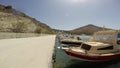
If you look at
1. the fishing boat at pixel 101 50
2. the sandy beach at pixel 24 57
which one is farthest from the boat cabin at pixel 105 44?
the sandy beach at pixel 24 57

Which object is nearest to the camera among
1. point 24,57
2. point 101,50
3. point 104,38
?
point 24,57

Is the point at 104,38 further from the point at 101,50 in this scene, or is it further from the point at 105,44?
the point at 101,50

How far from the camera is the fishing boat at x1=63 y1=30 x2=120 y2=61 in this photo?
9.59m

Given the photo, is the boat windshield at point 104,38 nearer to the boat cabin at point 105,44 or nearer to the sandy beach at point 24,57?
the boat cabin at point 105,44

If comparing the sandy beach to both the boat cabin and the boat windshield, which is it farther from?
the boat windshield

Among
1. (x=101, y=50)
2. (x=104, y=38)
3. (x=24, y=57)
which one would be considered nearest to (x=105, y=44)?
(x=101, y=50)

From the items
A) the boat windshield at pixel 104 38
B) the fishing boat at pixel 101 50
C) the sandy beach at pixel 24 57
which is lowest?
the sandy beach at pixel 24 57

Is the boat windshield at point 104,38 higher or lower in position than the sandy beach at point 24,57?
higher

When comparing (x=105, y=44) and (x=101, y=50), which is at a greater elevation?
(x=105, y=44)

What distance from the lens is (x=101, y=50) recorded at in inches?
408

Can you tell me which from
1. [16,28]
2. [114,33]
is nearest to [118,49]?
[114,33]

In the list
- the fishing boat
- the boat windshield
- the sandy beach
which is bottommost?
the sandy beach

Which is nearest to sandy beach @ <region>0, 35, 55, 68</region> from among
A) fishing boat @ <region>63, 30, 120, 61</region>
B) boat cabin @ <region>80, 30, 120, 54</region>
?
fishing boat @ <region>63, 30, 120, 61</region>

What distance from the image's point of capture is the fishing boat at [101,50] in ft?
31.5
